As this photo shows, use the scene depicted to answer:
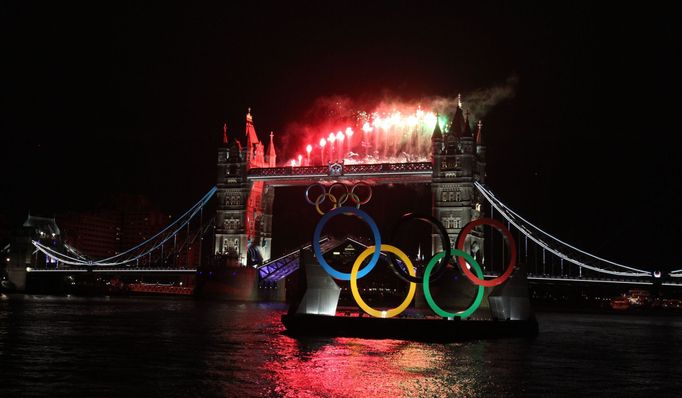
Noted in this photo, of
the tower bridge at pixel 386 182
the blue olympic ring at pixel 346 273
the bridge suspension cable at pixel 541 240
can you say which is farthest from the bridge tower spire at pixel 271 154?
the blue olympic ring at pixel 346 273

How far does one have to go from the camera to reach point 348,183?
67188 millimetres

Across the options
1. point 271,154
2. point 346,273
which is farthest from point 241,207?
point 346,273

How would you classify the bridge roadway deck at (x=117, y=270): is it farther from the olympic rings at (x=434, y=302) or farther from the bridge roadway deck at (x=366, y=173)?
the olympic rings at (x=434, y=302)

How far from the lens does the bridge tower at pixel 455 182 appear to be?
6328 centimetres

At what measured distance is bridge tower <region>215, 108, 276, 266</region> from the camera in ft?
235

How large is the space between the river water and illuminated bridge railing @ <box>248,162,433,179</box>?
3455cm

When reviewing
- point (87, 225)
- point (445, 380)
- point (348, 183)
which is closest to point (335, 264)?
point (348, 183)

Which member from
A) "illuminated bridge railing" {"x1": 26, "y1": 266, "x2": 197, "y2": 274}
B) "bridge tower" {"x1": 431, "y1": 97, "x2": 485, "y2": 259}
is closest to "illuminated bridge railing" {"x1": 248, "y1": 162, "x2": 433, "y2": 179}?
"bridge tower" {"x1": 431, "y1": 97, "x2": 485, "y2": 259}

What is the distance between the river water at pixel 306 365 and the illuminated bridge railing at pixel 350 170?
3455 centimetres

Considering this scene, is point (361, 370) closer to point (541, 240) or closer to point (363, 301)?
point (363, 301)

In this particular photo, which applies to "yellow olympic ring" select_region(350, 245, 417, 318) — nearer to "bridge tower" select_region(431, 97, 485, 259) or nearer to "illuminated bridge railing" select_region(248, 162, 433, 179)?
"bridge tower" select_region(431, 97, 485, 259)

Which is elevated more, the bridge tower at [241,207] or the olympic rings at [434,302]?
the bridge tower at [241,207]

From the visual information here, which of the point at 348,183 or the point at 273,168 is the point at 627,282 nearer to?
the point at 348,183

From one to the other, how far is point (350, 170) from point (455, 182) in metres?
8.31
